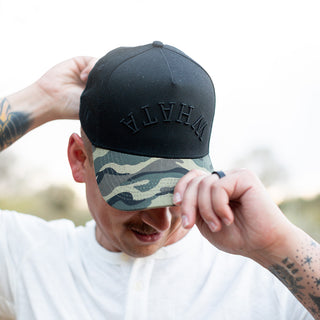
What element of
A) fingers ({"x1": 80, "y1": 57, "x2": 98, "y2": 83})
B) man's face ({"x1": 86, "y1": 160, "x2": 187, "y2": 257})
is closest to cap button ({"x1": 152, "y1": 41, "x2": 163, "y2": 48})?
fingers ({"x1": 80, "y1": 57, "x2": 98, "y2": 83})

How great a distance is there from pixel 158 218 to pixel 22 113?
0.93 metres

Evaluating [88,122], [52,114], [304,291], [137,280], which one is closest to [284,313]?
[304,291]

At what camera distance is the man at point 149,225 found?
1.31 meters

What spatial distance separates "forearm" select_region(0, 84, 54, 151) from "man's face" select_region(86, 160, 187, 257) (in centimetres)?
50

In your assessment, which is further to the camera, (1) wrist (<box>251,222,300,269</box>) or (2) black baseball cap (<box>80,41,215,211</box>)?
(2) black baseball cap (<box>80,41,215,211</box>)

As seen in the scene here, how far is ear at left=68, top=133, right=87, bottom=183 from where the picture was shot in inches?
70.9

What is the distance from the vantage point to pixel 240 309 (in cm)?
165

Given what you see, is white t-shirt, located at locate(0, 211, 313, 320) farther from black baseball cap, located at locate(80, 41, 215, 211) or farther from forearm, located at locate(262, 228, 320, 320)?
black baseball cap, located at locate(80, 41, 215, 211)

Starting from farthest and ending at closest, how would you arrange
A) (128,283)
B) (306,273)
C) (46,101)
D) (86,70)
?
1. (46,101)
2. (86,70)
3. (128,283)
4. (306,273)

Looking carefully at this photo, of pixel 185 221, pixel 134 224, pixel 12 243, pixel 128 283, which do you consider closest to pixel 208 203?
pixel 185 221

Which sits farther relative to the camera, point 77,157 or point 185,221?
point 77,157

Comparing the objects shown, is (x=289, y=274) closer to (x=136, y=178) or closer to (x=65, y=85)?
(x=136, y=178)

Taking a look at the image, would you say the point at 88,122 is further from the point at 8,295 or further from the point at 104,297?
the point at 8,295

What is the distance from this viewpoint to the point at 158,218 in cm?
157
